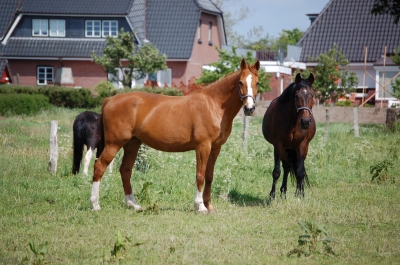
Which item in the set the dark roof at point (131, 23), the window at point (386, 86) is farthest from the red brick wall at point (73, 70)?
the window at point (386, 86)

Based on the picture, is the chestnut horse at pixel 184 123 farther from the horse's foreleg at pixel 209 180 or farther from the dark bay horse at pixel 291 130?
the dark bay horse at pixel 291 130

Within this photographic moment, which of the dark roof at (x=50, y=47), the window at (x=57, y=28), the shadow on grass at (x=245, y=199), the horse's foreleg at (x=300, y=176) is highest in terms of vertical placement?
the window at (x=57, y=28)

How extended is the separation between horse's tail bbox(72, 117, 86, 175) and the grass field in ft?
1.26

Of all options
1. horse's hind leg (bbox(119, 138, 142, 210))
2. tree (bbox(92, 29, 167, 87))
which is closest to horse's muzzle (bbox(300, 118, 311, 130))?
horse's hind leg (bbox(119, 138, 142, 210))

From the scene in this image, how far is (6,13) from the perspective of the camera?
5222 centimetres

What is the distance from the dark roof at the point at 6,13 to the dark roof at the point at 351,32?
2149 cm

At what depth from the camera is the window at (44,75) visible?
50.6 meters

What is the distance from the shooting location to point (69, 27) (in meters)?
49.8

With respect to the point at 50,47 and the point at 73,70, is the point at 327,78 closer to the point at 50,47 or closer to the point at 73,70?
the point at 73,70

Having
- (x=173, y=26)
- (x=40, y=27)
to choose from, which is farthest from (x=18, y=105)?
(x=173, y=26)

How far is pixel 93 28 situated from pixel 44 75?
512 centimetres

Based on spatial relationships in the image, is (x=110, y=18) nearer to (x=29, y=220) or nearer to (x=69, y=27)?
(x=69, y=27)

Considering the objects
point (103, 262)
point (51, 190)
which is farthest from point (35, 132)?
point (103, 262)

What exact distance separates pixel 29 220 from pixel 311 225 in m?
4.11
